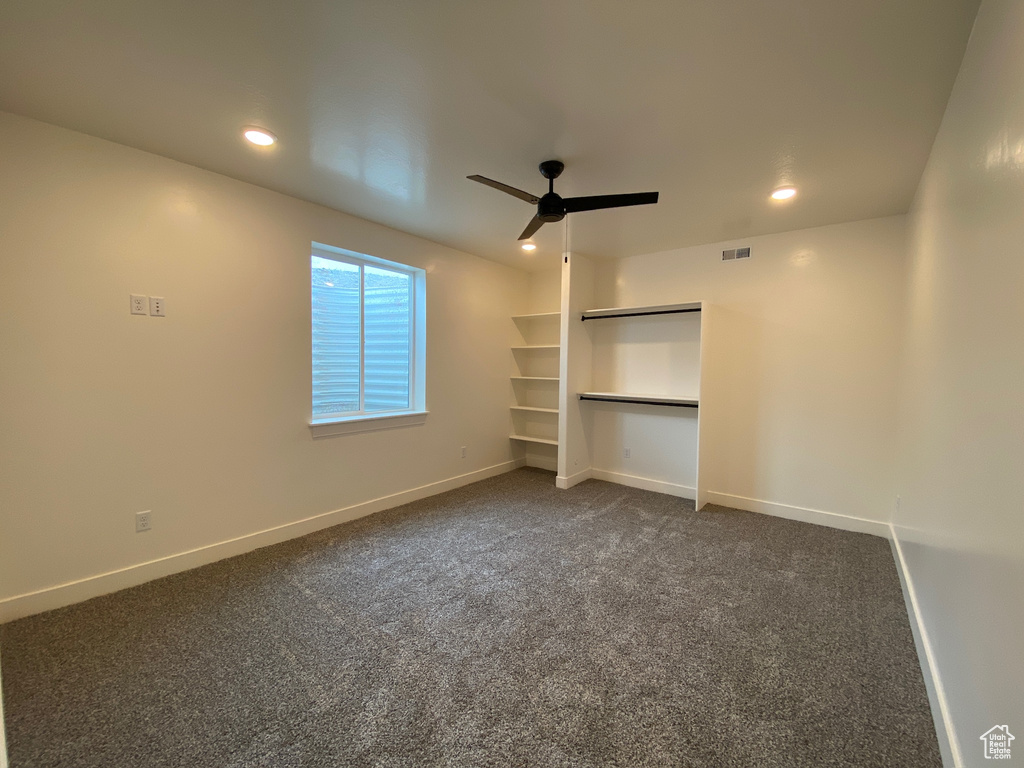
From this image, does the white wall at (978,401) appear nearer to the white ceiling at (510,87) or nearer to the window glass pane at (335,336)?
the white ceiling at (510,87)

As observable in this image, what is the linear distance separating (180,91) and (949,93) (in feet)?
11.0

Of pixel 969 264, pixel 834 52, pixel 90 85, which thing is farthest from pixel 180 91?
pixel 969 264

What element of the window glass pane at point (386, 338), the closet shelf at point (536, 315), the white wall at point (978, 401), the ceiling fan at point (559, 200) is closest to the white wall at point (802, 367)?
the closet shelf at point (536, 315)

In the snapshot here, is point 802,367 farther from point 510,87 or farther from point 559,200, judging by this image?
point 510,87

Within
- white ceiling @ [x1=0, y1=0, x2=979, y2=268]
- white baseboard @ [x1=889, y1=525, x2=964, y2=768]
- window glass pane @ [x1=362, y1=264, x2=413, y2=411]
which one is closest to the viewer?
white baseboard @ [x1=889, y1=525, x2=964, y2=768]

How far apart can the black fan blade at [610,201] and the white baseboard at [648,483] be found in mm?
2972

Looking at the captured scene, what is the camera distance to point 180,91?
1.85 metres

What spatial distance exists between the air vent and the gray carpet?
2.56 meters

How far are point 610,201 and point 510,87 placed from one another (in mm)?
757

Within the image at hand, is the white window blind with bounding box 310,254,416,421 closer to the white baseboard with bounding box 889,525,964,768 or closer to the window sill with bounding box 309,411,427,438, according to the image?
the window sill with bounding box 309,411,427,438

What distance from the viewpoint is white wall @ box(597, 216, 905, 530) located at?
3277mm

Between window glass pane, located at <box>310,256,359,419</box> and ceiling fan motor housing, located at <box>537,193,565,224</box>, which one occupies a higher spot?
ceiling fan motor housing, located at <box>537,193,565,224</box>

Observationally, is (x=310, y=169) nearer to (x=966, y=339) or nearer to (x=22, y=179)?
(x=22, y=179)

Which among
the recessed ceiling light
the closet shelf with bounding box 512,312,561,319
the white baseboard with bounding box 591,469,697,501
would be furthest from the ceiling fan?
the white baseboard with bounding box 591,469,697,501
